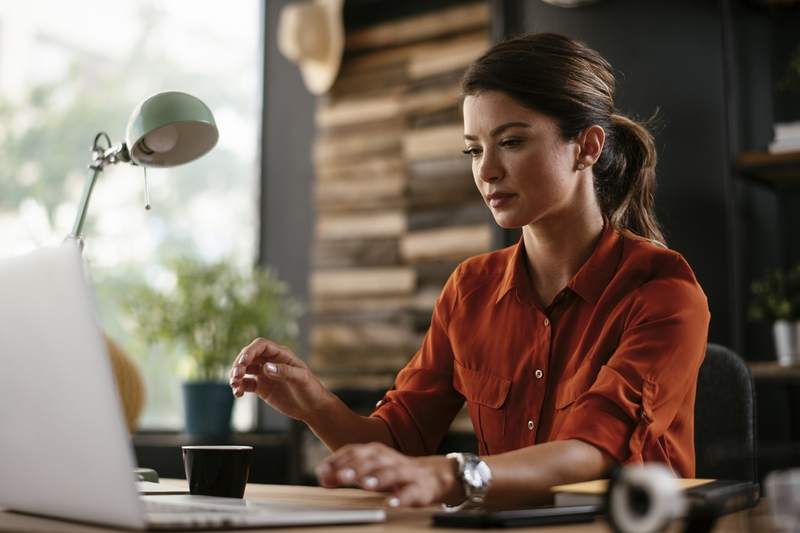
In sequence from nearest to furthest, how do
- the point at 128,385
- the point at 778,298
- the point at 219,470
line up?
the point at 219,470, the point at 778,298, the point at 128,385

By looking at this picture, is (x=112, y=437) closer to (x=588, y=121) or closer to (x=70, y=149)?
(x=588, y=121)

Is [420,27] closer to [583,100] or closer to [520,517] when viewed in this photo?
[583,100]

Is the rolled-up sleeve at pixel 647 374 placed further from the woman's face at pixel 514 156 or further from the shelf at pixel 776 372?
the shelf at pixel 776 372

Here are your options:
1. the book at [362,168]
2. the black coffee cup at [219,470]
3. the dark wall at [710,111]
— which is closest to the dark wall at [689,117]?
the dark wall at [710,111]

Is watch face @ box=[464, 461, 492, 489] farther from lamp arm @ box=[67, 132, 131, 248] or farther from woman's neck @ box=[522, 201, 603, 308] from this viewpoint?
lamp arm @ box=[67, 132, 131, 248]

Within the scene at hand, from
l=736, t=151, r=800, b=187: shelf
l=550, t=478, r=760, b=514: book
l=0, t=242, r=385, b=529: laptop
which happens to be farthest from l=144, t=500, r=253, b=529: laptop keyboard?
l=736, t=151, r=800, b=187: shelf

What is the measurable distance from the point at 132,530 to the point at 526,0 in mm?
2933

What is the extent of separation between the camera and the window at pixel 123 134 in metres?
4.18

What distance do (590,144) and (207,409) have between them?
87.9 inches

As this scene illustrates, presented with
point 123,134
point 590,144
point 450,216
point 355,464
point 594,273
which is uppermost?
point 123,134

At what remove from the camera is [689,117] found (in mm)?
3170

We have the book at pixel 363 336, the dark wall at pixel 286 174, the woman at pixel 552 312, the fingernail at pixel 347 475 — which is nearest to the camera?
the fingernail at pixel 347 475

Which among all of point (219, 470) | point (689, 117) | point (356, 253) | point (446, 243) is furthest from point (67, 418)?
point (356, 253)

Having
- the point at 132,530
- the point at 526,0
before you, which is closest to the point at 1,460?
the point at 132,530
